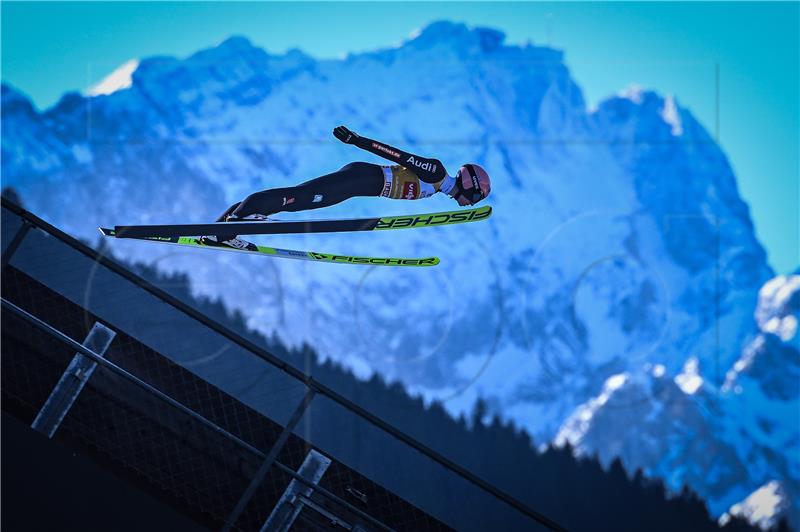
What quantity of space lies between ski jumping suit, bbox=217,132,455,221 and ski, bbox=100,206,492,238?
0.13 meters

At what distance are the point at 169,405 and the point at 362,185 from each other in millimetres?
2493

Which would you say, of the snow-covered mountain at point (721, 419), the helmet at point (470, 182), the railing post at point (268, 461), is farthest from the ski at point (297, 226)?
the snow-covered mountain at point (721, 419)

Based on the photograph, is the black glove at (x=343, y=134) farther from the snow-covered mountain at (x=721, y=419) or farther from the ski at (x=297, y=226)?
the snow-covered mountain at (x=721, y=419)

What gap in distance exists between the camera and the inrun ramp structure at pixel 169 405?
6625 millimetres

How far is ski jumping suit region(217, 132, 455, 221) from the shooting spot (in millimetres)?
7500

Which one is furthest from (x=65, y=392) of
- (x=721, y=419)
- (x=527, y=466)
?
Result: (x=721, y=419)

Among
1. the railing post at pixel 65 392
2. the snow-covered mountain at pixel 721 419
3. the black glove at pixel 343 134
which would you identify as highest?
the snow-covered mountain at pixel 721 419

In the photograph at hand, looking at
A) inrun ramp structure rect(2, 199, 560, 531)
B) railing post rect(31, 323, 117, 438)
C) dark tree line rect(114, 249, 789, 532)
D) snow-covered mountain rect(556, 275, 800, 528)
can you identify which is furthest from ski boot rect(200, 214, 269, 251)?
snow-covered mountain rect(556, 275, 800, 528)

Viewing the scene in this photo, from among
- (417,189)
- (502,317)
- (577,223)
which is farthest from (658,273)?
(417,189)

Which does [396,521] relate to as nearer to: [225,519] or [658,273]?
[225,519]

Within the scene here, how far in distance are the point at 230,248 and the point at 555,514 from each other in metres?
14.5

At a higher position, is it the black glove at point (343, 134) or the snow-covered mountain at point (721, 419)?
the snow-covered mountain at point (721, 419)

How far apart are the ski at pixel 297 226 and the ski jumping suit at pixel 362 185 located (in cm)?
13

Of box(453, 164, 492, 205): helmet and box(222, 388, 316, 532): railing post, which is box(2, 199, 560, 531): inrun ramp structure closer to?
box(222, 388, 316, 532): railing post
